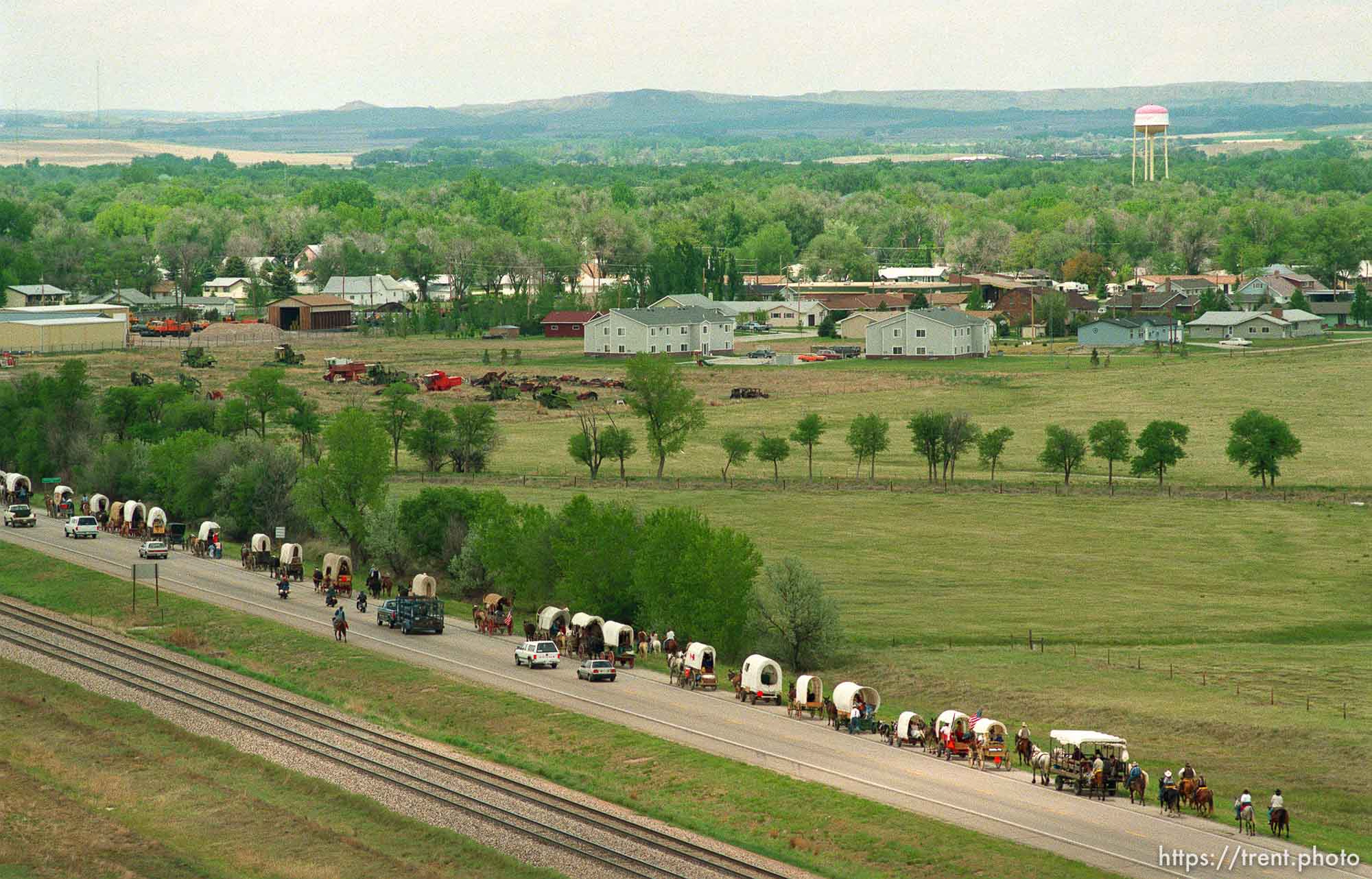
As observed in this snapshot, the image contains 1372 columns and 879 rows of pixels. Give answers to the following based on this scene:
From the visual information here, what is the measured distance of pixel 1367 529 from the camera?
246 feet

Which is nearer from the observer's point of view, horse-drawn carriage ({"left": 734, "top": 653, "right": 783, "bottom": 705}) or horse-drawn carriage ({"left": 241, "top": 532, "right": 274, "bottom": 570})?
horse-drawn carriage ({"left": 734, "top": 653, "right": 783, "bottom": 705})

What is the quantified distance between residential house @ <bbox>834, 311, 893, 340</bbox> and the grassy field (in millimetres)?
8337

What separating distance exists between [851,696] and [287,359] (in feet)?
361

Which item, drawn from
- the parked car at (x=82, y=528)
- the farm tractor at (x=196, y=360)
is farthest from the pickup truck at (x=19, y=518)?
the farm tractor at (x=196, y=360)

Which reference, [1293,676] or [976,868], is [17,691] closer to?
[976,868]

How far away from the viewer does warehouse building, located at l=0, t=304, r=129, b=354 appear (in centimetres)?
15625

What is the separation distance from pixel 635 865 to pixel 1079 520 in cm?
4699

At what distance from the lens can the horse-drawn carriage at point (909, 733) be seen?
4534cm

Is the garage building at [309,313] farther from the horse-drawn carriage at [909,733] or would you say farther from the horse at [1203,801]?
the horse at [1203,801]

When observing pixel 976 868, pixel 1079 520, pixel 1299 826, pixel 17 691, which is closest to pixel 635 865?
pixel 976 868

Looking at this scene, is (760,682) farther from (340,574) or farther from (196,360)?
(196,360)

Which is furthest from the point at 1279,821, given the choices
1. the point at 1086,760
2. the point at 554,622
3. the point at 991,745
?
the point at 554,622

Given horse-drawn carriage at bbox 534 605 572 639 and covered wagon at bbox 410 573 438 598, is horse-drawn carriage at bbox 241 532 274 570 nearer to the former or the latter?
covered wagon at bbox 410 573 438 598

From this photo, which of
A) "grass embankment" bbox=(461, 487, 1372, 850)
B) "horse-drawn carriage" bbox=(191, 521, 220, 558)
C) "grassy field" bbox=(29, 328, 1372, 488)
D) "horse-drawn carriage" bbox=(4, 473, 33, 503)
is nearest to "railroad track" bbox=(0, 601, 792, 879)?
"grass embankment" bbox=(461, 487, 1372, 850)
